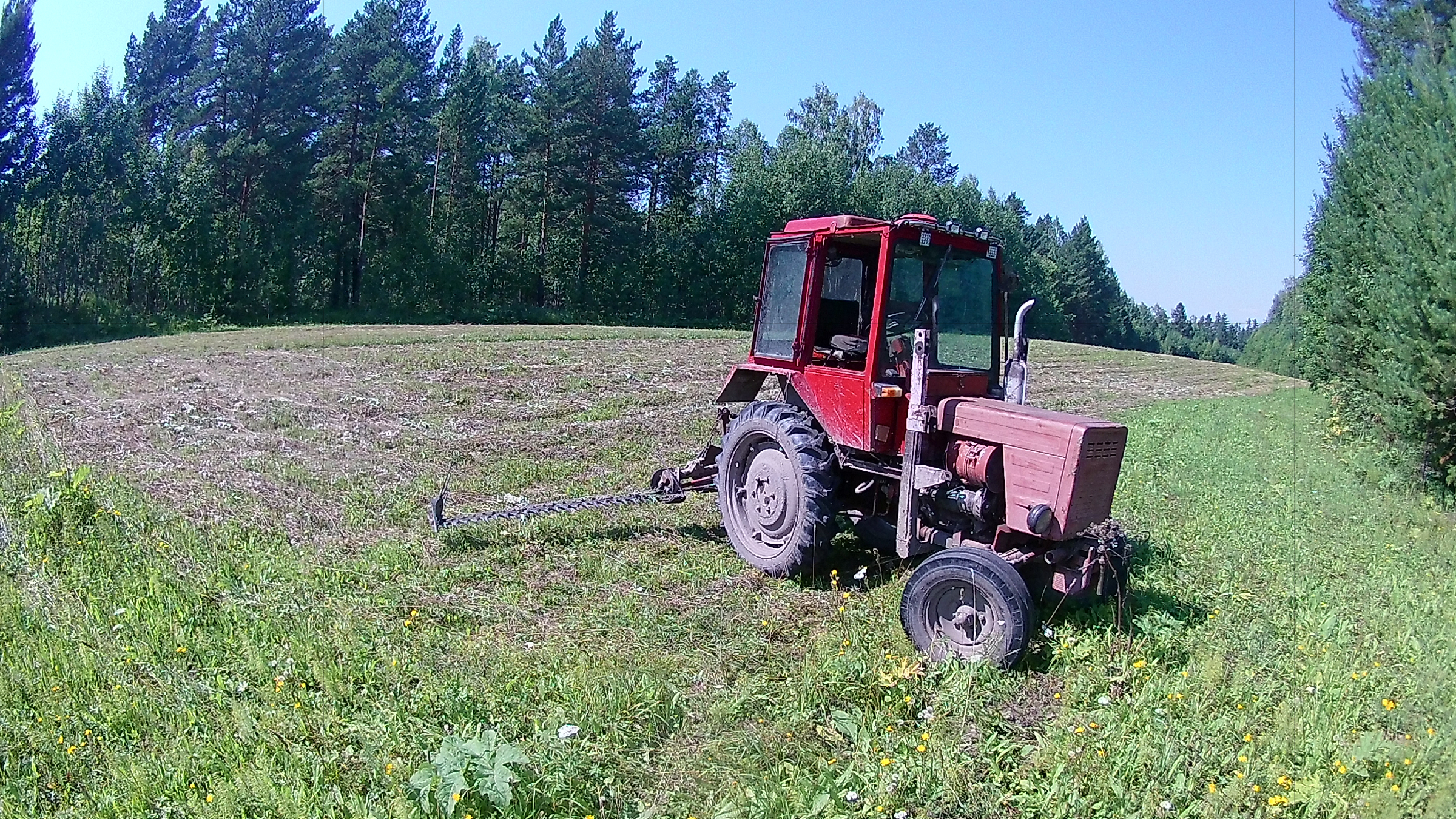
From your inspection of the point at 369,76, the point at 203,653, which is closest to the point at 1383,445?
the point at 203,653

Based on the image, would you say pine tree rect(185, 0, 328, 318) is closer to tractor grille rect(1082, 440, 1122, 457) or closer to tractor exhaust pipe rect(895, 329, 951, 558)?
tractor exhaust pipe rect(895, 329, 951, 558)

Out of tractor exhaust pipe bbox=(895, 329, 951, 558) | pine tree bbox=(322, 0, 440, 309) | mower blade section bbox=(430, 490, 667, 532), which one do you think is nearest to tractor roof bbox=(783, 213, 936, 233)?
tractor exhaust pipe bbox=(895, 329, 951, 558)

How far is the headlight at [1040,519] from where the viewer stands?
5.02 metres

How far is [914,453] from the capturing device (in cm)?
558

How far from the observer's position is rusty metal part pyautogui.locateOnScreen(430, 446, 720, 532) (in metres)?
7.21

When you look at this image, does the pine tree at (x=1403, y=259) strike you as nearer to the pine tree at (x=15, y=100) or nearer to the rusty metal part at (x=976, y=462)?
the rusty metal part at (x=976, y=462)

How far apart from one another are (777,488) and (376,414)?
24.8 ft

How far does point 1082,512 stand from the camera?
5.10m

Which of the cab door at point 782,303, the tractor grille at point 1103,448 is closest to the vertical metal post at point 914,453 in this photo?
the tractor grille at point 1103,448

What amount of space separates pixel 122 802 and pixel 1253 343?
9333cm

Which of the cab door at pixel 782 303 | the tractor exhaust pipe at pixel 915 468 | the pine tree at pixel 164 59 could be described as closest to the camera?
the tractor exhaust pipe at pixel 915 468

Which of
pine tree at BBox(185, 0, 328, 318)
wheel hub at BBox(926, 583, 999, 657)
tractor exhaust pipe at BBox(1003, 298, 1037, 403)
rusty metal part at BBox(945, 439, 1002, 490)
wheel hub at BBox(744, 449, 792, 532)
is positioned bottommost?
wheel hub at BBox(926, 583, 999, 657)

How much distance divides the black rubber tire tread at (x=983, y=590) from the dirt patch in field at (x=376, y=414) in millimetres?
4180

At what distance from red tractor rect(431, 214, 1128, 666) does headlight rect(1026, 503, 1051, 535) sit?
0.03 feet
